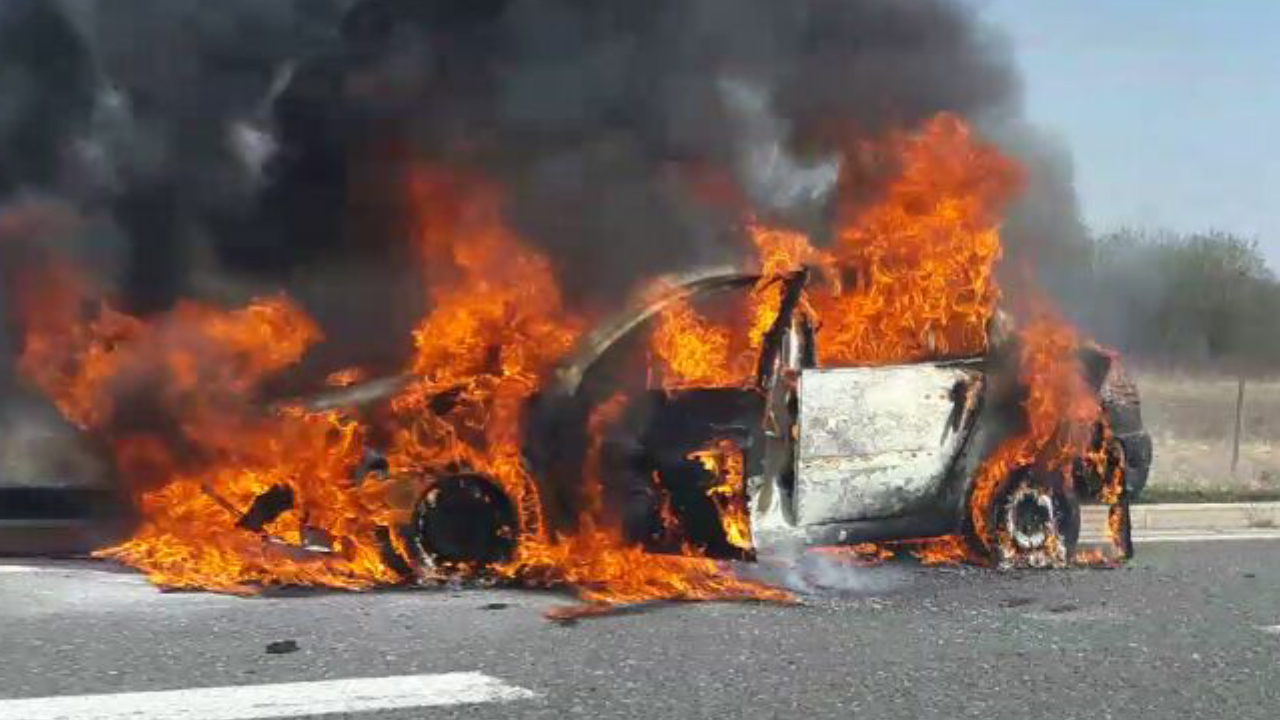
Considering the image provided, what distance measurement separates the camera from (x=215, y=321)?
8133mm

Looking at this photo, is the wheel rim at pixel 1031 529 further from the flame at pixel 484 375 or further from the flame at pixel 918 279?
the flame at pixel 918 279

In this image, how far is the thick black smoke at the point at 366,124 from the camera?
9.11 m

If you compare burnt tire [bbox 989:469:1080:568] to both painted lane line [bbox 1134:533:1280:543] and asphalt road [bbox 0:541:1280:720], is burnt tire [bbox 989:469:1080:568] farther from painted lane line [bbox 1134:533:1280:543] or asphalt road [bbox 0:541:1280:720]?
painted lane line [bbox 1134:533:1280:543]

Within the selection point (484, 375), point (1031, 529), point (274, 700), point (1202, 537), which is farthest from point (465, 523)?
point (1202, 537)

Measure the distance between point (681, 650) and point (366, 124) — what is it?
5017 mm

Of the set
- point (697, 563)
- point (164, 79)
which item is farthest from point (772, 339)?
point (164, 79)

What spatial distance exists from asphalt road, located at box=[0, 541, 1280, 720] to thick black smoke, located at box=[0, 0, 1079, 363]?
8.93 feet

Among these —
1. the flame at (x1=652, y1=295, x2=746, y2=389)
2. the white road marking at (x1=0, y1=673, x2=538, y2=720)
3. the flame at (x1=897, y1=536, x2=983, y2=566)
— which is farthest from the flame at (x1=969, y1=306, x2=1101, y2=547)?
the white road marking at (x1=0, y1=673, x2=538, y2=720)

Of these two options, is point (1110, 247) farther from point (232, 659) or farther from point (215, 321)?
point (232, 659)

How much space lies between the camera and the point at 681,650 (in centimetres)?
546

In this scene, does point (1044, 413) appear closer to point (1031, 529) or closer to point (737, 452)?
point (1031, 529)

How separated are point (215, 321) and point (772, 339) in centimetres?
331

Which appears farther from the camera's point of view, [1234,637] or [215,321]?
[215,321]

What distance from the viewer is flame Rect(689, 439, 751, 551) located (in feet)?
21.5
